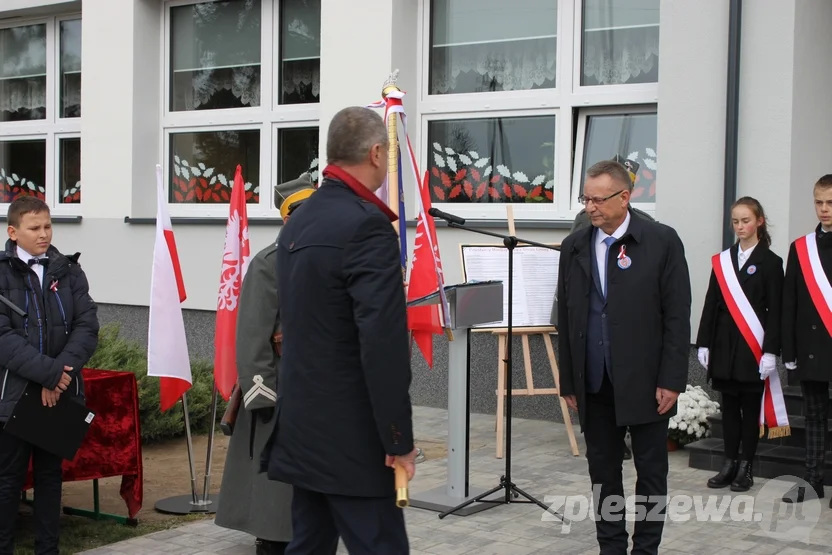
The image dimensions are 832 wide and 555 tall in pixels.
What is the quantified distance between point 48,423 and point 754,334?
422 cm

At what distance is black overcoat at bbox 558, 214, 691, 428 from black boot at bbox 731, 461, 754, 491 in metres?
2.05

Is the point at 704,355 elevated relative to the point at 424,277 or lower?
lower

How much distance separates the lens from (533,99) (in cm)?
920

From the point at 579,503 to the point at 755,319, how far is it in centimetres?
163

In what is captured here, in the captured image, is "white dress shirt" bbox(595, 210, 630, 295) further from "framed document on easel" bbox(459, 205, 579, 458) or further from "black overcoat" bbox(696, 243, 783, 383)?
"framed document on easel" bbox(459, 205, 579, 458)

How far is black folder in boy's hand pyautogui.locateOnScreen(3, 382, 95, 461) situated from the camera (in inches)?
196

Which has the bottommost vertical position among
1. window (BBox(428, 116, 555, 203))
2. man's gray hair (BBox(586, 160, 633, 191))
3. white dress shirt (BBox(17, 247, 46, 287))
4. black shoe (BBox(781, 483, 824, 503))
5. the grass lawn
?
the grass lawn

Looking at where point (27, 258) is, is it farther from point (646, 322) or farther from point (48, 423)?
point (646, 322)

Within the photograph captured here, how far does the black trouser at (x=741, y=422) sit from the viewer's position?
659 centimetres

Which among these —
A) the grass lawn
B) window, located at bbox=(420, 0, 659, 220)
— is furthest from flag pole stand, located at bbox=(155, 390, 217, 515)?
window, located at bbox=(420, 0, 659, 220)

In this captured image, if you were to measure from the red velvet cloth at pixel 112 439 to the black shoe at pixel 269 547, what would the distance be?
→ 1.17 metres

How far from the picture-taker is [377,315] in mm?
3236

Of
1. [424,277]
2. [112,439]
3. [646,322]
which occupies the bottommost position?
[112,439]

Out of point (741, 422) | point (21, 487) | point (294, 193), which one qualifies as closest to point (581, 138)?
point (741, 422)
